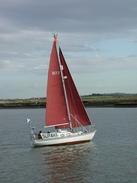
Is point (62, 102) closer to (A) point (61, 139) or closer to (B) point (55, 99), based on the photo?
(B) point (55, 99)

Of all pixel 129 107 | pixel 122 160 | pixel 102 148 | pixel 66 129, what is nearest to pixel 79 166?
pixel 122 160

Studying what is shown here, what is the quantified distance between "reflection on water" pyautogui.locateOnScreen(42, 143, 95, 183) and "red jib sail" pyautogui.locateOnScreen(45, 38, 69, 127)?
4.46 metres

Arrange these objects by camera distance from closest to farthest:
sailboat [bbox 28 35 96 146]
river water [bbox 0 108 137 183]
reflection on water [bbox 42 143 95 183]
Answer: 1. river water [bbox 0 108 137 183]
2. reflection on water [bbox 42 143 95 183]
3. sailboat [bbox 28 35 96 146]

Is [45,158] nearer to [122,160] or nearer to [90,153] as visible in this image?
[90,153]

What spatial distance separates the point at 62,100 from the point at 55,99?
95 centimetres

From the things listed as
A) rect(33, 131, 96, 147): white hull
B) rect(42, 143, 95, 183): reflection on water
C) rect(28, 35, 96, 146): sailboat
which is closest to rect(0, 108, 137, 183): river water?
rect(42, 143, 95, 183): reflection on water

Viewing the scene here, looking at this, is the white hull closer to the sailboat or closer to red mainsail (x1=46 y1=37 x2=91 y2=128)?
the sailboat

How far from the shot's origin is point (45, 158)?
47.3 meters

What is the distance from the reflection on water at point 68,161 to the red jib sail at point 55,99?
14.6ft

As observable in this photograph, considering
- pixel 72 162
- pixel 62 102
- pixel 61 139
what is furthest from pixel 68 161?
pixel 62 102

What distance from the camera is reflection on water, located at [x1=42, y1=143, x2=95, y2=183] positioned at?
122ft

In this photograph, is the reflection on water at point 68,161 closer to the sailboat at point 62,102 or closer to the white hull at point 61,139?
the white hull at point 61,139

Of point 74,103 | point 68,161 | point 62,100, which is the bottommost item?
point 68,161

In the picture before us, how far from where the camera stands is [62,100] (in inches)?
2293
